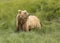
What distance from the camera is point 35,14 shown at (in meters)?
12.1

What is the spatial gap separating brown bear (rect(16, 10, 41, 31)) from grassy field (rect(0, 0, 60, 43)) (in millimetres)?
250

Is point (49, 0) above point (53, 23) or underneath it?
above

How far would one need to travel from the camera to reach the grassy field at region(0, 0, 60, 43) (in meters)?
7.83

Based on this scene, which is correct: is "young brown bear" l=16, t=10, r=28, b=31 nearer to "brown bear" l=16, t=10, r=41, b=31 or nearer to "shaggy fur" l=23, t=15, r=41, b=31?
"brown bear" l=16, t=10, r=41, b=31

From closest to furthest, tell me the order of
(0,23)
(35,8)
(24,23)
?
(24,23) → (0,23) → (35,8)

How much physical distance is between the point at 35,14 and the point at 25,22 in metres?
2.50

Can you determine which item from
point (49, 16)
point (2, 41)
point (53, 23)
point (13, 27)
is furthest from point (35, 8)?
point (2, 41)

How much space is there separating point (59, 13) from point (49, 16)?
54 centimetres

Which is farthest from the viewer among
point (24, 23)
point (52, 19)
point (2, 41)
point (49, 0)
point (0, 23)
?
point (49, 0)

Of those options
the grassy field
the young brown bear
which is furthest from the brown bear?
the grassy field

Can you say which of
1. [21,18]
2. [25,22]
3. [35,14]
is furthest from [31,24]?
[35,14]

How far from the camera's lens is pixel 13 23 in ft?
33.8

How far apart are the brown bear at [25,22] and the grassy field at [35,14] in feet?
0.82

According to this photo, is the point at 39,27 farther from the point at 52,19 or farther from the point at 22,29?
the point at 52,19
